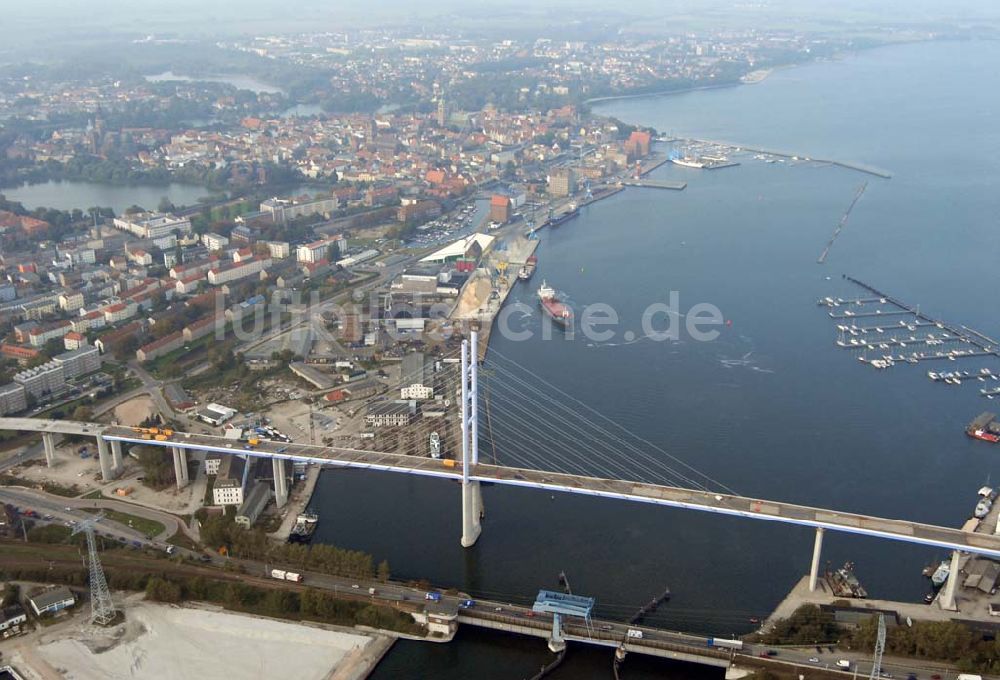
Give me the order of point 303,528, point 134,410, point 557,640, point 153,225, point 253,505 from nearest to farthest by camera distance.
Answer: point 557,640
point 303,528
point 253,505
point 134,410
point 153,225

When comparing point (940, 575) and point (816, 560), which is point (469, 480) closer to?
point (816, 560)

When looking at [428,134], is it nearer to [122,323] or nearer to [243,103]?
[243,103]

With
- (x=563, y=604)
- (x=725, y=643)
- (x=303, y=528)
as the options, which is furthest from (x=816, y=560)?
(x=303, y=528)

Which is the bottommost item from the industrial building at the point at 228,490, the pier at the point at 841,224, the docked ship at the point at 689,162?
the industrial building at the point at 228,490

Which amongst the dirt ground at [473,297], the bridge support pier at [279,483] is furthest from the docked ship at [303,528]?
the dirt ground at [473,297]

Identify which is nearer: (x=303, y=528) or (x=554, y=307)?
(x=303, y=528)

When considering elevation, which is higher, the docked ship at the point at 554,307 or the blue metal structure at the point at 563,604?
the docked ship at the point at 554,307

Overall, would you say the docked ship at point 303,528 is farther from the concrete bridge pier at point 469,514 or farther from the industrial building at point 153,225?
the industrial building at point 153,225
